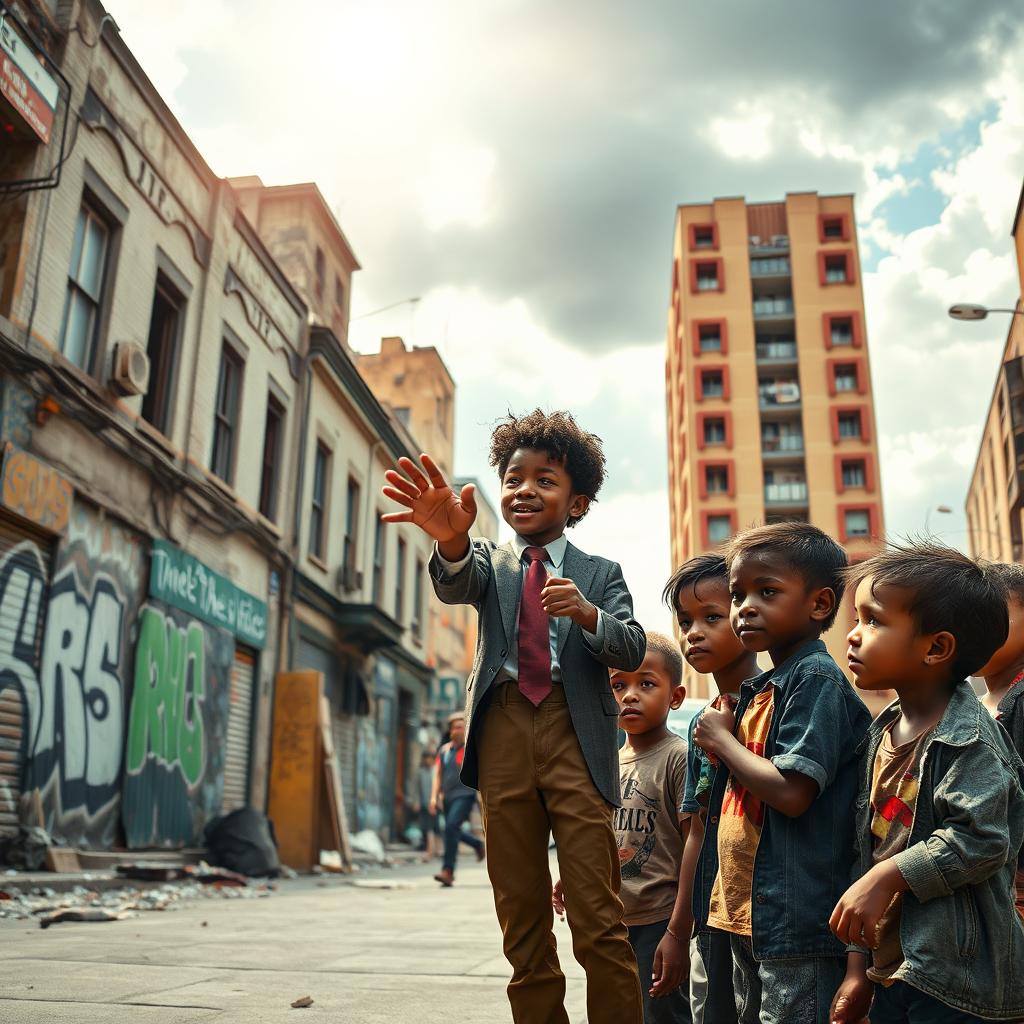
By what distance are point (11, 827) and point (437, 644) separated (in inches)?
1436

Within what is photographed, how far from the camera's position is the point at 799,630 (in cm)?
252

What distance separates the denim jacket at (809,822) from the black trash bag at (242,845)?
36.9 feet

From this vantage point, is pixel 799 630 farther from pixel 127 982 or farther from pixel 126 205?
pixel 126 205

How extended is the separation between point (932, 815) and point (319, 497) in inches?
689

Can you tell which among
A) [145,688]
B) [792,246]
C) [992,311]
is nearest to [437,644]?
[792,246]

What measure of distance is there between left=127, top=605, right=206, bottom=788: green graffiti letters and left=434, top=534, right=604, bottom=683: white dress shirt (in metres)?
9.29

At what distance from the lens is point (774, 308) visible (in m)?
53.2

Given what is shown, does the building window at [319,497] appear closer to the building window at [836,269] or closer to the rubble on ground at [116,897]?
the rubble on ground at [116,897]

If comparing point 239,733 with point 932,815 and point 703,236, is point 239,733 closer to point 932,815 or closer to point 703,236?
point 932,815

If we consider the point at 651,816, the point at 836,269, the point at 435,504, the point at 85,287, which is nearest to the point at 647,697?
the point at 651,816

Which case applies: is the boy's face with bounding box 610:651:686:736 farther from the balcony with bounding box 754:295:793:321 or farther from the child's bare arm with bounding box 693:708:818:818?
the balcony with bounding box 754:295:793:321

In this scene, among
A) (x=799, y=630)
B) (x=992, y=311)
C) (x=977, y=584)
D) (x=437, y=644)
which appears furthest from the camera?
(x=437, y=644)

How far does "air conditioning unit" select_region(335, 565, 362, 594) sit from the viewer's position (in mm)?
19297

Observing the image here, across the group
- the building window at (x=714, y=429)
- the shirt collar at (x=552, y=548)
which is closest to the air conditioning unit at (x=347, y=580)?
the shirt collar at (x=552, y=548)
